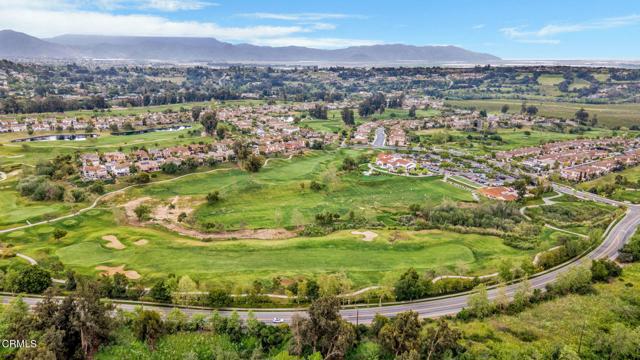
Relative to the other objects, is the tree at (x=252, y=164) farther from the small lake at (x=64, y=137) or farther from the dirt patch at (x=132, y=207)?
the small lake at (x=64, y=137)

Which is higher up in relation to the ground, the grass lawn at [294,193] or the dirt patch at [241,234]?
the grass lawn at [294,193]

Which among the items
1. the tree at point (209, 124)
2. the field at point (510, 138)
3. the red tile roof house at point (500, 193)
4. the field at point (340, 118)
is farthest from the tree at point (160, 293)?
the field at point (340, 118)

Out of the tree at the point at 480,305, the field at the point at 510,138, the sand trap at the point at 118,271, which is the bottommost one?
the sand trap at the point at 118,271

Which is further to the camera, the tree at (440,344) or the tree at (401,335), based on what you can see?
the tree at (401,335)

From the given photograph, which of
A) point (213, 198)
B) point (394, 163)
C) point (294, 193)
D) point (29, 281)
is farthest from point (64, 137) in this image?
point (394, 163)

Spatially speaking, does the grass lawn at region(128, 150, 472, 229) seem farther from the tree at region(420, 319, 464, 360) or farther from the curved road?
the tree at region(420, 319, 464, 360)

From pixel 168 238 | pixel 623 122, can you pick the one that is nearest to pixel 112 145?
pixel 168 238
